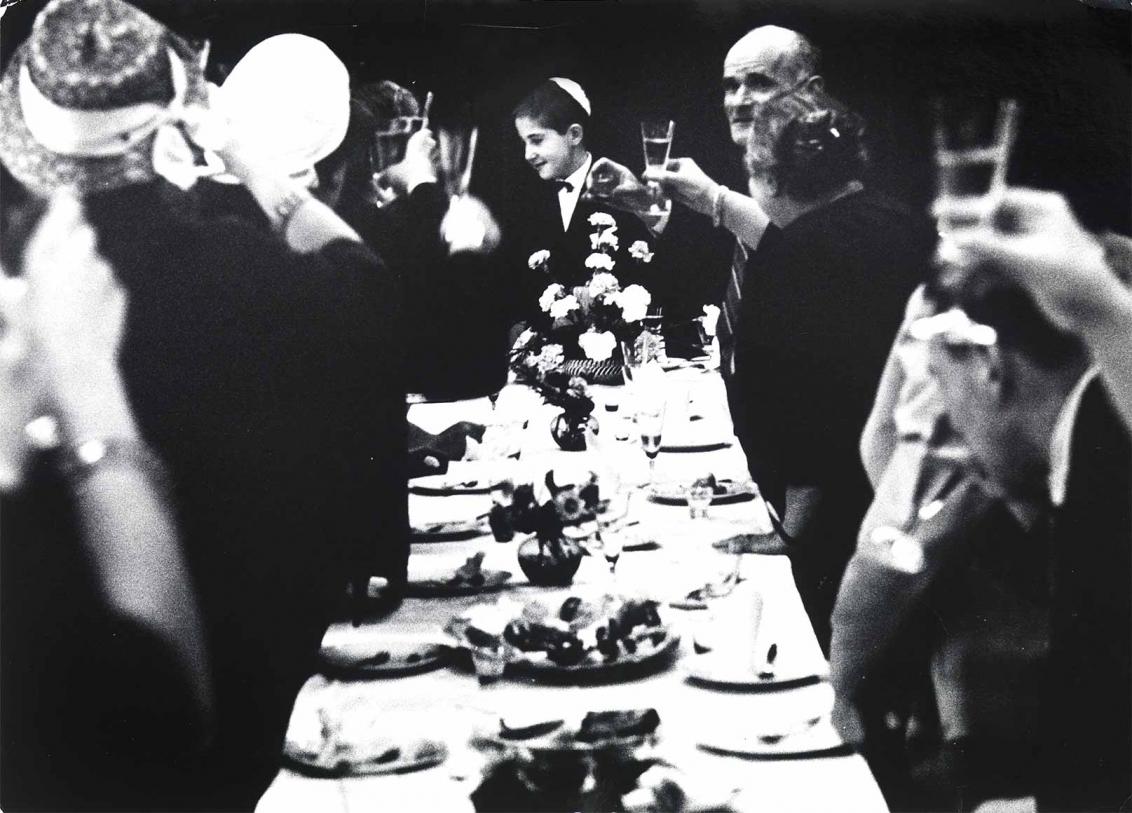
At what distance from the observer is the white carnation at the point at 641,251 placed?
194 centimetres

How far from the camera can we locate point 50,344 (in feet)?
6.29

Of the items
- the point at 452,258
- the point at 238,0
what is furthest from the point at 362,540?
the point at 238,0

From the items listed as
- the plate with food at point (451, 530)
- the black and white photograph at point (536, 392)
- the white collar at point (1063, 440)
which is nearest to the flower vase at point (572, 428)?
the black and white photograph at point (536, 392)

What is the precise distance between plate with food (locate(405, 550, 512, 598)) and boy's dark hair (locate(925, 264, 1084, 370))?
1083mm

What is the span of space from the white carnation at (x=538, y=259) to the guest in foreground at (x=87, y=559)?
828mm

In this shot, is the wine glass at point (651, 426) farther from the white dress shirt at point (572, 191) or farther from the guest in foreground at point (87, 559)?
the guest in foreground at point (87, 559)

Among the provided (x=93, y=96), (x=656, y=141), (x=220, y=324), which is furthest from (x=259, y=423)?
(x=656, y=141)

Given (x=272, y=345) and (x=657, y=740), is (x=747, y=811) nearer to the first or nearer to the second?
(x=657, y=740)

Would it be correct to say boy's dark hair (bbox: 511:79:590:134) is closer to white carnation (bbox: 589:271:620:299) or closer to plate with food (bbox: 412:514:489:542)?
white carnation (bbox: 589:271:620:299)

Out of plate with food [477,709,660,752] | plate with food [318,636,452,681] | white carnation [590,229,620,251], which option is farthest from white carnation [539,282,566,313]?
plate with food [477,709,660,752]

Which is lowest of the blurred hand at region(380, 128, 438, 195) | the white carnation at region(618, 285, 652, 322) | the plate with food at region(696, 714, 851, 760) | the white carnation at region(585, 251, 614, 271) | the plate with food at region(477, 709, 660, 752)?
the plate with food at region(696, 714, 851, 760)

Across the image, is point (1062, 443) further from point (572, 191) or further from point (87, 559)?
point (87, 559)

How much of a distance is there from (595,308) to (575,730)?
864 millimetres

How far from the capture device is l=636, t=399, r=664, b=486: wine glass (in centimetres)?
195
